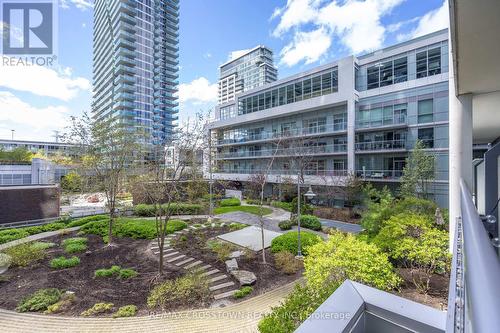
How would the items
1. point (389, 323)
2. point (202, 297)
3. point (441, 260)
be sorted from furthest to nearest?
point (202, 297) < point (441, 260) < point (389, 323)

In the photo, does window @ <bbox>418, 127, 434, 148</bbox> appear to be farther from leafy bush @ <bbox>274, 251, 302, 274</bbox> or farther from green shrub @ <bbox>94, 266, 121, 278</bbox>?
green shrub @ <bbox>94, 266, 121, 278</bbox>

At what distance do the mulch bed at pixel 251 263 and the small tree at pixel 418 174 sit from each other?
13346 mm

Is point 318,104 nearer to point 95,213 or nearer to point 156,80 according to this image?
point 95,213

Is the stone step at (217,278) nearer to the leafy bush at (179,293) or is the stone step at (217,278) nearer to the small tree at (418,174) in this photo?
the leafy bush at (179,293)

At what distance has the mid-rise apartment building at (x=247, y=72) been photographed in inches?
3022

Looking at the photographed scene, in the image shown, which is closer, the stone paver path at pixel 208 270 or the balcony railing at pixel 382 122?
the stone paver path at pixel 208 270

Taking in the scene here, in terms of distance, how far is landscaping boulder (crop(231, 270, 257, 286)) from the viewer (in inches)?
349

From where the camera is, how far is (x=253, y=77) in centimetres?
7856

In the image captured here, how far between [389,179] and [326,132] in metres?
7.66

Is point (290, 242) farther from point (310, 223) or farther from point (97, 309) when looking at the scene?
point (97, 309)

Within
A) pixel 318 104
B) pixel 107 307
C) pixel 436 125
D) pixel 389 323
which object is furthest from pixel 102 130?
pixel 436 125

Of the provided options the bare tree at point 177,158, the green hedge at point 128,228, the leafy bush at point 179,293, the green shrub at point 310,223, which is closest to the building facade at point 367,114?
the bare tree at point 177,158

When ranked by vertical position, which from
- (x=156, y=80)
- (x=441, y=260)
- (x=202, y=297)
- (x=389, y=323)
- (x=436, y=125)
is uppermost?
(x=156, y=80)

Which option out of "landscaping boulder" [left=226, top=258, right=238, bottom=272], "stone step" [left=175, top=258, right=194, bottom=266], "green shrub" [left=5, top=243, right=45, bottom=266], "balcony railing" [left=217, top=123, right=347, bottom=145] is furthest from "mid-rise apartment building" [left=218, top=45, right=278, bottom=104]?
"landscaping boulder" [left=226, top=258, right=238, bottom=272]
